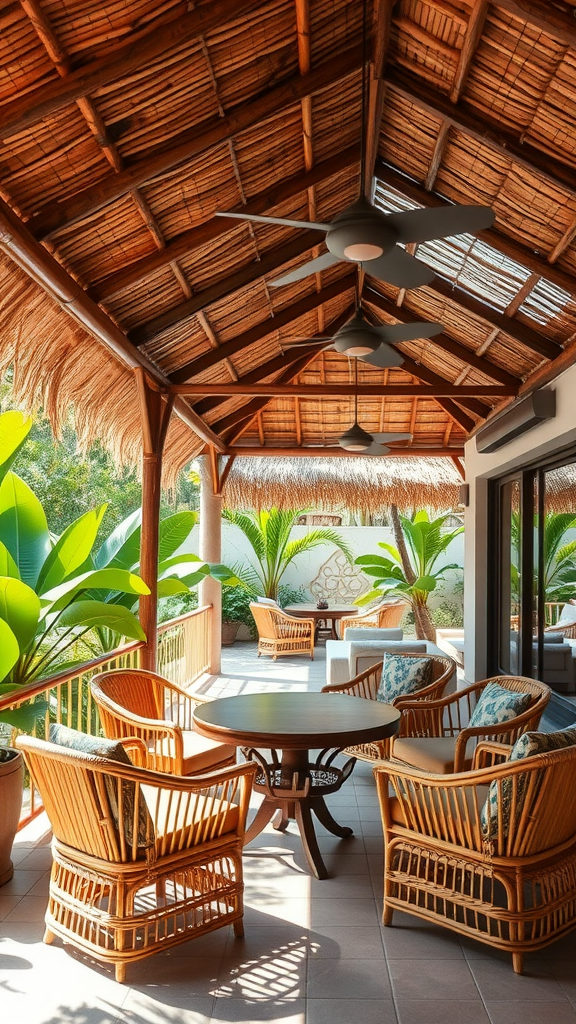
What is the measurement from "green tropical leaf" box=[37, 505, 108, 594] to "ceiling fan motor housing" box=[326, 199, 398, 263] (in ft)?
7.29

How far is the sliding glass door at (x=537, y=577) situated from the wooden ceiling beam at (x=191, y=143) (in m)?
3.05

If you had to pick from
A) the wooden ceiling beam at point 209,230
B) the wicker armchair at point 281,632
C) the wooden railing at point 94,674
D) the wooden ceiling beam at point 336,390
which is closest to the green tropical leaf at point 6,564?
the wooden railing at point 94,674

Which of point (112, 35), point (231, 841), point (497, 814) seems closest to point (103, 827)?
point (231, 841)

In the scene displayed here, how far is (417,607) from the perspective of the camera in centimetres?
1233

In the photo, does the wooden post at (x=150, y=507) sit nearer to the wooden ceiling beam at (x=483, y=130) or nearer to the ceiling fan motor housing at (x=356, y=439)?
the ceiling fan motor housing at (x=356, y=439)

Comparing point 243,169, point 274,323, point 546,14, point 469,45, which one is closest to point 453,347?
point 274,323

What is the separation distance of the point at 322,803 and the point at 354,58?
3.78 meters

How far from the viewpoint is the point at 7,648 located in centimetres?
352

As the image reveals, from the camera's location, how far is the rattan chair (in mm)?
Result: 4035

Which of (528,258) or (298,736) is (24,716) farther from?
(528,258)

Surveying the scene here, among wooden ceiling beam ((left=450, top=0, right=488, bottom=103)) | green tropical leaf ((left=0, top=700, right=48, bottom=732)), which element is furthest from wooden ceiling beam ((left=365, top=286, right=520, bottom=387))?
green tropical leaf ((left=0, top=700, right=48, bottom=732))

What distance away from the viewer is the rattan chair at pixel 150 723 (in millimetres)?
4035

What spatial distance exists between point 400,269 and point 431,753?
2.59 meters

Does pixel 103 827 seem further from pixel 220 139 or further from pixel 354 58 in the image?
pixel 354 58
